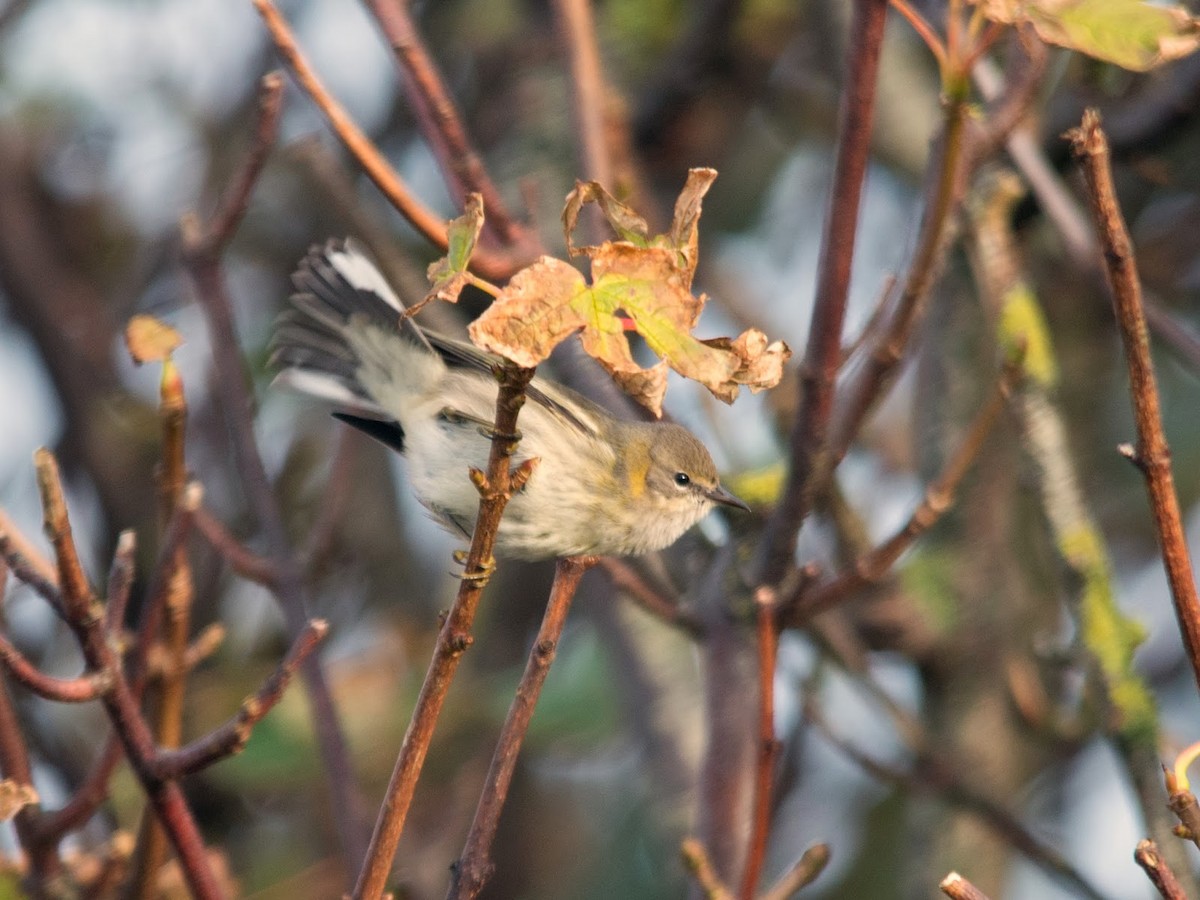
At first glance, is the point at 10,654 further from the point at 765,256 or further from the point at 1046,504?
the point at 765,256

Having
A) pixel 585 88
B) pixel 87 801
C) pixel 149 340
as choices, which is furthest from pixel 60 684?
pixel 585 88

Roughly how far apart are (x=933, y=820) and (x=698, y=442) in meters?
1.08

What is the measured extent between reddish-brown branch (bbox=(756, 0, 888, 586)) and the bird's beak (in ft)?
1.77

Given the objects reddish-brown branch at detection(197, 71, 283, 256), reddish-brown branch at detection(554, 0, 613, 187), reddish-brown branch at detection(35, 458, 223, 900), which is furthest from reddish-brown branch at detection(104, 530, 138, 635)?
reddish-brown branch at detection(554, 0, 613, 187)

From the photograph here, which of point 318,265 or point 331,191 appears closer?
point 331,191

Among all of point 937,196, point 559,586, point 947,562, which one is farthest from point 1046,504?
point 559,586

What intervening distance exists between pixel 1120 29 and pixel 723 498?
1.61 metres

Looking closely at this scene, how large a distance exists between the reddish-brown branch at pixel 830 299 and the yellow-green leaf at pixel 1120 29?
0.35 meters

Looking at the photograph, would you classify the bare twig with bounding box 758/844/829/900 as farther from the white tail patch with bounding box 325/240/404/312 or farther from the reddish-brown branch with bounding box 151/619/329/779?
the white tail patch with bounding box 325/240/404/312

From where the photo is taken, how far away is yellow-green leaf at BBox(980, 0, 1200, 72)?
1341 mm

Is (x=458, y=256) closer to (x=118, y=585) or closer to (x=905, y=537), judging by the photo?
(x=118, y=585)

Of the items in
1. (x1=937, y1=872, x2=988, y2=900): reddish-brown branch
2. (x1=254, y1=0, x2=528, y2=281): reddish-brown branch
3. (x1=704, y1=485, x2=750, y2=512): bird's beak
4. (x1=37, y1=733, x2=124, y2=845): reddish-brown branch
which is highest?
(x1=254, y1=0, x2=528, y2=281): reddish-brown branch

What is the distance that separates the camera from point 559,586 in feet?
5.24

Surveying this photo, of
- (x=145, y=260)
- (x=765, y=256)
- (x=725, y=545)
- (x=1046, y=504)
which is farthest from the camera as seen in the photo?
(x=765, y=256)
